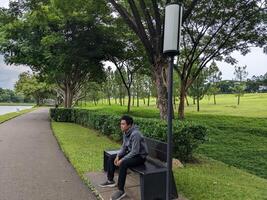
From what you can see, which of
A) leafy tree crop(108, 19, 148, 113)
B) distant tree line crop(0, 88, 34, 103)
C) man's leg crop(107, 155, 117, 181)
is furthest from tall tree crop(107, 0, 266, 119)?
distant tree line crop(0, 88, 34, 103)

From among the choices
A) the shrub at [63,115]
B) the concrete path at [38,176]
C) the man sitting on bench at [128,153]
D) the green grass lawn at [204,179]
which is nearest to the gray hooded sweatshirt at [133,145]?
the man sitting on bench at [128,153]

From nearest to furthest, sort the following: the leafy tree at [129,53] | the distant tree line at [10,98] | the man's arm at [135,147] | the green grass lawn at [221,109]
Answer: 1. the man's arm at [135,147]
2. the leafy tree at [129,53]
3. the green grass lawn at [221,109]
4. the distant tree line at [10,98]

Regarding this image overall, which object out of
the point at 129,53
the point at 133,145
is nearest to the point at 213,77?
the point at 129,53

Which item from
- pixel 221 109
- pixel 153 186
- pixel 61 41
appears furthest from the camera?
pixel 221 109

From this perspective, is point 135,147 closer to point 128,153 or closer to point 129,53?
point 128,153

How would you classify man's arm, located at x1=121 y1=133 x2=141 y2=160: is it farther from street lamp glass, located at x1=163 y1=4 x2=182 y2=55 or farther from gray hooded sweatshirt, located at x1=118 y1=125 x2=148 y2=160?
street lamp glass, located at x1=163 y1=4 x2=182 y2=55

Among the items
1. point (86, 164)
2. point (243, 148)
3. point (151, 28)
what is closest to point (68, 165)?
point (86, 164)

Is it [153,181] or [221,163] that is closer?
[153,181]

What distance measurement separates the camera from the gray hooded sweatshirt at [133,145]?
543cm

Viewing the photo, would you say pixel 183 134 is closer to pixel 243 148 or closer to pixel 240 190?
pixel 240 190

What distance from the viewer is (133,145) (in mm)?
5457

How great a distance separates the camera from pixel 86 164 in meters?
7.91

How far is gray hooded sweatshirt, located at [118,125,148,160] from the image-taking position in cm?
543

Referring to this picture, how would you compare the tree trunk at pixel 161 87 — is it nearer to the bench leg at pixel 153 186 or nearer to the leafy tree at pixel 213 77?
the bench leg at pixel 153 186
